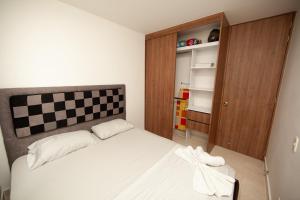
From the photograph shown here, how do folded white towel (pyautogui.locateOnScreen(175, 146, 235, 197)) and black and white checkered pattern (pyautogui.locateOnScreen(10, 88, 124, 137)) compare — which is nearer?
folded white towel (pyautogui.locateOnScreen(175, 146, 235, 197))

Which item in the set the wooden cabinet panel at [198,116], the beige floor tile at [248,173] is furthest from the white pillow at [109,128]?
the beige floor tile at [248,173]

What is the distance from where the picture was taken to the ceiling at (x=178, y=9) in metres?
1.59

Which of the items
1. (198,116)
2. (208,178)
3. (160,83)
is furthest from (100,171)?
(160,83)

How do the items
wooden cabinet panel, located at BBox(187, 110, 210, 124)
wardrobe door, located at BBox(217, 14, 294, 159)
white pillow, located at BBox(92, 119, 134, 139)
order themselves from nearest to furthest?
white pillow, located at BBox(92, 119, 134, 139) < wardrobe door, located at BBox(217, 14, 294, 159) < wooden cabinet panel, located at BBox(187, 110, 210, 124)

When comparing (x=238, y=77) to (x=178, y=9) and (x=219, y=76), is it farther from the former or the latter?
(x=178, y=9)

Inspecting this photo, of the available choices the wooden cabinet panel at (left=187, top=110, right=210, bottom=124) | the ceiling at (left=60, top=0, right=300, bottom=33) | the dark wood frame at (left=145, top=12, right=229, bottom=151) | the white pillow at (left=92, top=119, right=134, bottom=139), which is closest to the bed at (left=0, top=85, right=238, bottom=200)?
the white pillow at (left=92, top=119, right=134, bottom=139)

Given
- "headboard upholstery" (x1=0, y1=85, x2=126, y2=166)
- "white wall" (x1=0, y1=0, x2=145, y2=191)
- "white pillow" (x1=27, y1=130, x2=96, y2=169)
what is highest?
"white wall" (x1=0, y1=0, x2=145, y2=191)

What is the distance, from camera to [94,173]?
3.82ft

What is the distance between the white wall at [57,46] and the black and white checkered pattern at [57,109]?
175 millimetres

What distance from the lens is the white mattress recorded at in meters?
0.96

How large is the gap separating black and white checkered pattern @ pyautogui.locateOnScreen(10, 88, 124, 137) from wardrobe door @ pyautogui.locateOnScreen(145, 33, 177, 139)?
97 centimetres

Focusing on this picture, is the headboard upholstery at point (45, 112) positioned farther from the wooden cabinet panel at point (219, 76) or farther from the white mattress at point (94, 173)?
the wooden cabinet panel at point (219, 76)

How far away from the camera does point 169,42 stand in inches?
98.3

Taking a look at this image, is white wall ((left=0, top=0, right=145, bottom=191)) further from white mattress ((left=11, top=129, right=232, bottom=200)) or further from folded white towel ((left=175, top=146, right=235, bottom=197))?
folded white towel ((left=175, top=146, right=235, bottom=197))
